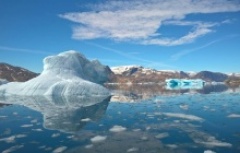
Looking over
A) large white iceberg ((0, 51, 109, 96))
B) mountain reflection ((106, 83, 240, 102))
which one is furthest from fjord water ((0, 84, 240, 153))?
large white iceberg ((0, 51, 109, 96))

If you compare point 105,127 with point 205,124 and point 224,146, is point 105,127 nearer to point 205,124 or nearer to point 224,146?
point 205,124

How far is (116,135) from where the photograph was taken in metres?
10.5

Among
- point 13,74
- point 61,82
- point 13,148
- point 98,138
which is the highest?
point 13,74

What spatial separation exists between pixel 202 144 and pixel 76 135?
4601mm

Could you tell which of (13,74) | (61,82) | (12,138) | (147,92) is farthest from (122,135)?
(13,74)

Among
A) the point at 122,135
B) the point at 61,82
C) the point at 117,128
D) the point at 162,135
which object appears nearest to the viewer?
the point at 162,135

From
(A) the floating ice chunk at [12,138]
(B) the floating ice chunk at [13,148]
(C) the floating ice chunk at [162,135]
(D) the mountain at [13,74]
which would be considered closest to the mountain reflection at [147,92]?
(A) the floating ice chunk at [12,138]

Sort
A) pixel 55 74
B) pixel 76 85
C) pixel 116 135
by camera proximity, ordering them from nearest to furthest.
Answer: pixel 116 135 < pixel 76 85 < pixel 55 74

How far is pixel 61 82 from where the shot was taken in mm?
31250

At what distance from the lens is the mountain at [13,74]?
155 m

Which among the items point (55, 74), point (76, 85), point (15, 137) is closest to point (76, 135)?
point (15, 137)

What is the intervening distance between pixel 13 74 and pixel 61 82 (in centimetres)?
14202

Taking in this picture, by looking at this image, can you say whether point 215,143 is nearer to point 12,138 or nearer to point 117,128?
point 117,128

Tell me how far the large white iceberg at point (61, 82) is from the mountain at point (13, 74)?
11920 cm
